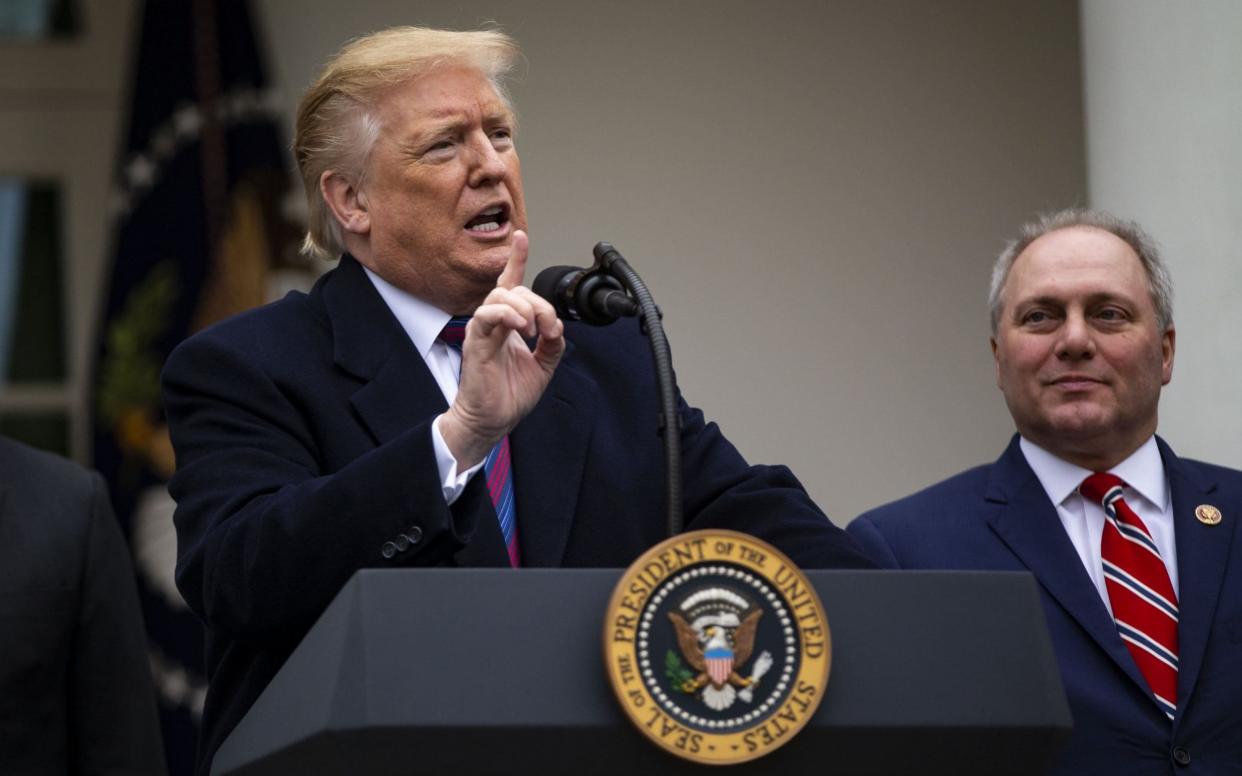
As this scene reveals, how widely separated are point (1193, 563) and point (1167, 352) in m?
0.52

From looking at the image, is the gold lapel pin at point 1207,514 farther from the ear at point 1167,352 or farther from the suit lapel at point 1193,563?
the ear at point 1167,352


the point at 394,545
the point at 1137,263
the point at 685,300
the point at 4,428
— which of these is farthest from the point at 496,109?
the point at 4,428

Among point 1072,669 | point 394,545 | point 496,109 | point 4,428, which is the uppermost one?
point 496,109

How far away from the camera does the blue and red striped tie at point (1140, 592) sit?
331cm

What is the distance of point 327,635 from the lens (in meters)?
1.94

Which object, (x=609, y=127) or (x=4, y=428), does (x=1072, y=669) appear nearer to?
(x=609, y=127)

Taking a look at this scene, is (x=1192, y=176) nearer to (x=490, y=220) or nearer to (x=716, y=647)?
(x=490, y=220)

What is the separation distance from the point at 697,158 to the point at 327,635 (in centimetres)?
482

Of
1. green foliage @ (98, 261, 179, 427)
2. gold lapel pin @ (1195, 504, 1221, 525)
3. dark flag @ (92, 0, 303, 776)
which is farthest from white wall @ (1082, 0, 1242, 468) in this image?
green foliage @ (98, 261, 179, 427)

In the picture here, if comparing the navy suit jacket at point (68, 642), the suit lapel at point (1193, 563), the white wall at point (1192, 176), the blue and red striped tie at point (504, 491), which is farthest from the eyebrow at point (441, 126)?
the white wall at point (1192, 176)

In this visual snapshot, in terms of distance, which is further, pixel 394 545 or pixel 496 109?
pixel 496 109

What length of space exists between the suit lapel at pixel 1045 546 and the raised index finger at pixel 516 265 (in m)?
1.36

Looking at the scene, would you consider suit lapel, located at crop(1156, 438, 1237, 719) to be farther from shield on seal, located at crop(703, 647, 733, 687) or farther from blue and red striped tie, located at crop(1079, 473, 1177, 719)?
shield on seal, located at crop(703, 647, 733, 687)

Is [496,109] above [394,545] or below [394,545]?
above
